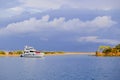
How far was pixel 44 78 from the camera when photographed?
230 ft

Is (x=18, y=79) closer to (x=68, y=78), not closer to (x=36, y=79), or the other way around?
(x=36, y=79)

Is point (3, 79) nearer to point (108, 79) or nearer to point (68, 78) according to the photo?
point (68, 78)

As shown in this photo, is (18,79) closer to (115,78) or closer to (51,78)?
(51,78)

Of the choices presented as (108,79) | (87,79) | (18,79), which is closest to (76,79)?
(87,79)

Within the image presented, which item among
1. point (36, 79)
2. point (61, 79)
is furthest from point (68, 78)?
point (36, 79)

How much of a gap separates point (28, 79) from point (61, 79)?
6.87m

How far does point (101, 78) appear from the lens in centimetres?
7000

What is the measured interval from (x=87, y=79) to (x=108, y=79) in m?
4.34

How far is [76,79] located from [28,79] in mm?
9997

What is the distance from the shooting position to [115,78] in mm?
69188

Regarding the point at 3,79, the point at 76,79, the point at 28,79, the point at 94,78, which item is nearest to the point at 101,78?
the point at 94,78

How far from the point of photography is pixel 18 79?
2707 inches

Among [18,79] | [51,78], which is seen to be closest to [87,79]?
[51,78]

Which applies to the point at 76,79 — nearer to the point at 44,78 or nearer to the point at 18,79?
the point at 44,78
